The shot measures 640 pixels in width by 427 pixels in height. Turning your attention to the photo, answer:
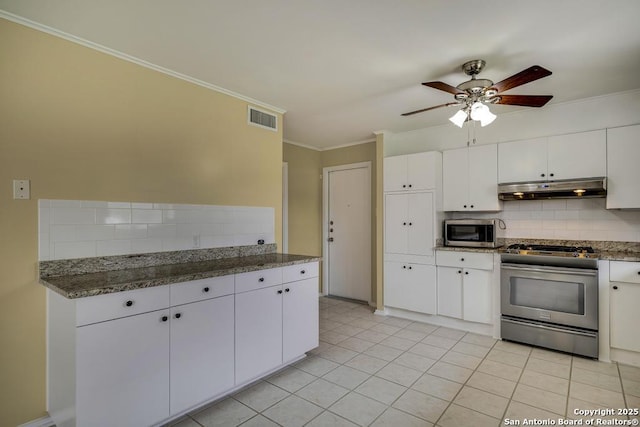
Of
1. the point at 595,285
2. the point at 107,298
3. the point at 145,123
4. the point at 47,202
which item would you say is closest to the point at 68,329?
the point at 107,298

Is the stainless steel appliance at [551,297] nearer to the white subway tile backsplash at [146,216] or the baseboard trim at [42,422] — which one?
the white subway tile backsplash at [146,216]

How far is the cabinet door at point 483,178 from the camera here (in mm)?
3666

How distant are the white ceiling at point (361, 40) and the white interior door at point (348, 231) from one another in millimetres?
2013

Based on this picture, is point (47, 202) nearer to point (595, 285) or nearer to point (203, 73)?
point (203, 73)

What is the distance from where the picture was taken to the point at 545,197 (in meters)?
3.48

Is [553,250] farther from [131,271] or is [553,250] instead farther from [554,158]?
[131,271]

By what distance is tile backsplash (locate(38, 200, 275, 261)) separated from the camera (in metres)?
2.09

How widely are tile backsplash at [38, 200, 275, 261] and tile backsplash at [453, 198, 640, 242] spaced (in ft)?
9.66

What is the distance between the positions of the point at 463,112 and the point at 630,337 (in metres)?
2.40

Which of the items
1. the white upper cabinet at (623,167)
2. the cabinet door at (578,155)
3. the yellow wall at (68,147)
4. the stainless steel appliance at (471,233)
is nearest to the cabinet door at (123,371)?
the yellow wall at (68,147)

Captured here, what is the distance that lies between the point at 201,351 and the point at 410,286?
2.70 m

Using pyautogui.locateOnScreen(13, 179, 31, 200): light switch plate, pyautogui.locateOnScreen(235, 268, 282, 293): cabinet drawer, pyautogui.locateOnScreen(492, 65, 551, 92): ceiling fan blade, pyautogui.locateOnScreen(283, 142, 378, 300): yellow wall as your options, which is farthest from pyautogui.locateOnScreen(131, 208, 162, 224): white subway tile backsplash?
pyautogui.locateOnScreen(492, 65, 551, 92): ceiling fan blade

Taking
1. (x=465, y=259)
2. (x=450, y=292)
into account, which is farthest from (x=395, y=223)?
(x=450, y=292)

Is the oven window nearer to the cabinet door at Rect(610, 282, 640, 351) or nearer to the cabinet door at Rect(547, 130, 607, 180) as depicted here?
the cabinet door at Rect(610, 282, 640, 351)
